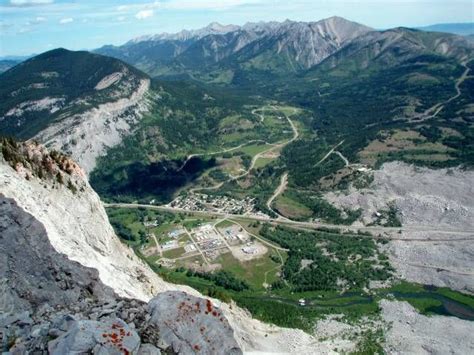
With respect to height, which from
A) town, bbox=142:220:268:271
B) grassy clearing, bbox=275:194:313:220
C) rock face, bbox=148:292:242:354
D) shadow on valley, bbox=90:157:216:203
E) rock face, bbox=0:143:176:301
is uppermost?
rock face, bbox=148:292:242:354

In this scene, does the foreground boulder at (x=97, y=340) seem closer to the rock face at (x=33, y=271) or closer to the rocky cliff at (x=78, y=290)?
the rocky cliff at (x=78, y=290)

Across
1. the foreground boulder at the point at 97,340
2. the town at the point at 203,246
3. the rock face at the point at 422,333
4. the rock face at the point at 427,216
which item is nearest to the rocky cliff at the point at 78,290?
the foreground boulder at the point at 97,340

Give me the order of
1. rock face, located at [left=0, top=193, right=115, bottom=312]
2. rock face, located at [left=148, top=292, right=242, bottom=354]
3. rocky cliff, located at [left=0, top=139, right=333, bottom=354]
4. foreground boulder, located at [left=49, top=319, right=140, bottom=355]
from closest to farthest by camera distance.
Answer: foreground boulder, located at [left=49, top=319, right=140, bottom=355]
rocky cliff, located at [left=0, top=139, right=333, bottom=354]
rock face, located at [left=148, top=292, right=242, bottom=354]
rock face, located at [left=0, top=193, right=115, bottom=312]

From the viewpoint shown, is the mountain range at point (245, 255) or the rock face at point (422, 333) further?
the rock face at point (422, 333)

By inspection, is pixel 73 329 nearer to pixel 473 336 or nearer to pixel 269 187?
pixel 473 336

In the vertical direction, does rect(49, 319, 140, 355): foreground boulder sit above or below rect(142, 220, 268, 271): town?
above

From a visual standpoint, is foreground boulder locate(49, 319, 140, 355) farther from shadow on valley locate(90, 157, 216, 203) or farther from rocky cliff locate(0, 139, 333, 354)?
shadow on valley locate(90, 157, 216, 203)

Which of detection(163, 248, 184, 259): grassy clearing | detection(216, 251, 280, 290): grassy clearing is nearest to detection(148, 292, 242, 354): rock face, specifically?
detection(216, 251, 280, 290): grassy clearing

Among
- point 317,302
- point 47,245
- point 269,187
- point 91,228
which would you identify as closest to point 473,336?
point 317,302

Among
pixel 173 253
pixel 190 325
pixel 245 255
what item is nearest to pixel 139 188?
pixel 173 253
